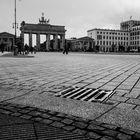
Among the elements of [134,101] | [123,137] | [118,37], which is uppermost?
[118,37]

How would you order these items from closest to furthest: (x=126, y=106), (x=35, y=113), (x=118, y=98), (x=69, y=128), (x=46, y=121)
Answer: (x=69, y=128)
(x=46, y=121)
(x=35, y=113)
(x=126, y=106)
(x=118, y=98)

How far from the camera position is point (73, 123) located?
327 cm

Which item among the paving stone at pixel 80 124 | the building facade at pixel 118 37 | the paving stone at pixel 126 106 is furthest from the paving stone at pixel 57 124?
the building facade at pixel 118 37

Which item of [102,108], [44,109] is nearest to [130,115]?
[102,108]

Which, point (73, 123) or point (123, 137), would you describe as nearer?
point (123, 137)

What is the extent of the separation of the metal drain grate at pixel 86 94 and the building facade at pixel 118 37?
138 m

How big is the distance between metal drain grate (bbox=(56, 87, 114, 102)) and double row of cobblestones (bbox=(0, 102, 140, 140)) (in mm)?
1204

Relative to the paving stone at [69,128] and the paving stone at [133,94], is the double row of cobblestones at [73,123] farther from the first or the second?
the paving stone at [133,94]

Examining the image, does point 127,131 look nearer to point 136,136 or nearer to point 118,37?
point 136,136

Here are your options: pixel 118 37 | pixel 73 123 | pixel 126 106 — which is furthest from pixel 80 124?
pixel 118 37

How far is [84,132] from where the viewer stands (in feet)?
9.58

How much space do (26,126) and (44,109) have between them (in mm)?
928

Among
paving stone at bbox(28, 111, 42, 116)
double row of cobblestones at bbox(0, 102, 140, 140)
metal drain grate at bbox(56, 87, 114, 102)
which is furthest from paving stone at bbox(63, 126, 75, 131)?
metal drain grate at bbox(56, 87, 114, 102)

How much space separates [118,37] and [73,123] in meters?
153
